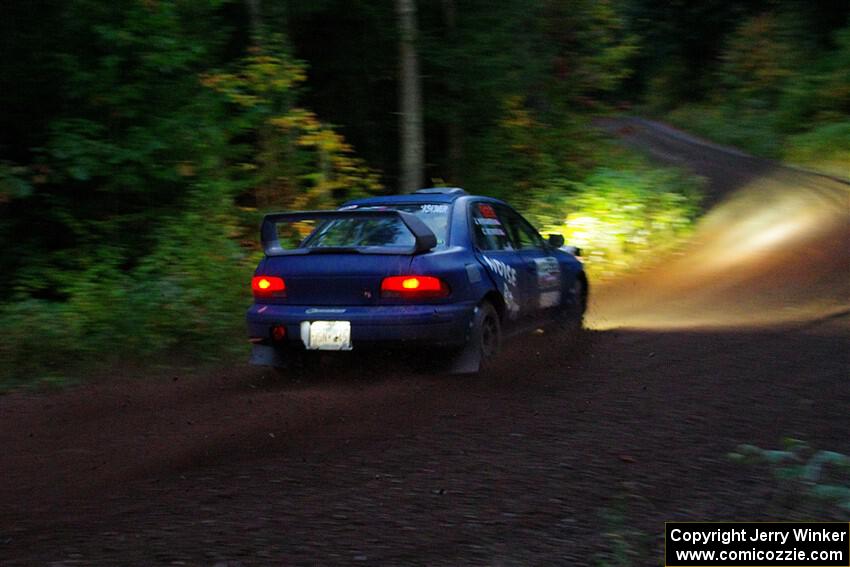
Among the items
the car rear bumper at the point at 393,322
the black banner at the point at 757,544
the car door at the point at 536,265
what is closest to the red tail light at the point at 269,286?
the car rear bumper at the point at 393,322

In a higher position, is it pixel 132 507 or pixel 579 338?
pixel 132 507

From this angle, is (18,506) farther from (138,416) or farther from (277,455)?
(138,416)

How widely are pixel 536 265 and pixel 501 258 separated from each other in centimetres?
86

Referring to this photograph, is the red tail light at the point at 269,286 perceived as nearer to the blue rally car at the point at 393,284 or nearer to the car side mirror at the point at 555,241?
the blue rally car at the point at 393,284

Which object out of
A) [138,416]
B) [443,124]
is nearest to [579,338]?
[138,416]

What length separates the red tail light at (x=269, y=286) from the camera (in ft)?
26.7

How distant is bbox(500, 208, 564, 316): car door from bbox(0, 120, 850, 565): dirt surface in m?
0.46

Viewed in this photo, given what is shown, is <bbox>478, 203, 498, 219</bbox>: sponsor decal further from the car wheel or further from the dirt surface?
the dirt surface

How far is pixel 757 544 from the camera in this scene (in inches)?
170

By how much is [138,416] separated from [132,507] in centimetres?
223

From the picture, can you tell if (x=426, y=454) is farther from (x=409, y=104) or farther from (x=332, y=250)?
(x=409, y=104)

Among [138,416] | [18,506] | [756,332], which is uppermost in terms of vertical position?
[18,506]

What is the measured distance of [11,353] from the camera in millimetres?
9102

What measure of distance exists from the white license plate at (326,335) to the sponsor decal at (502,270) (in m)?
1.42
